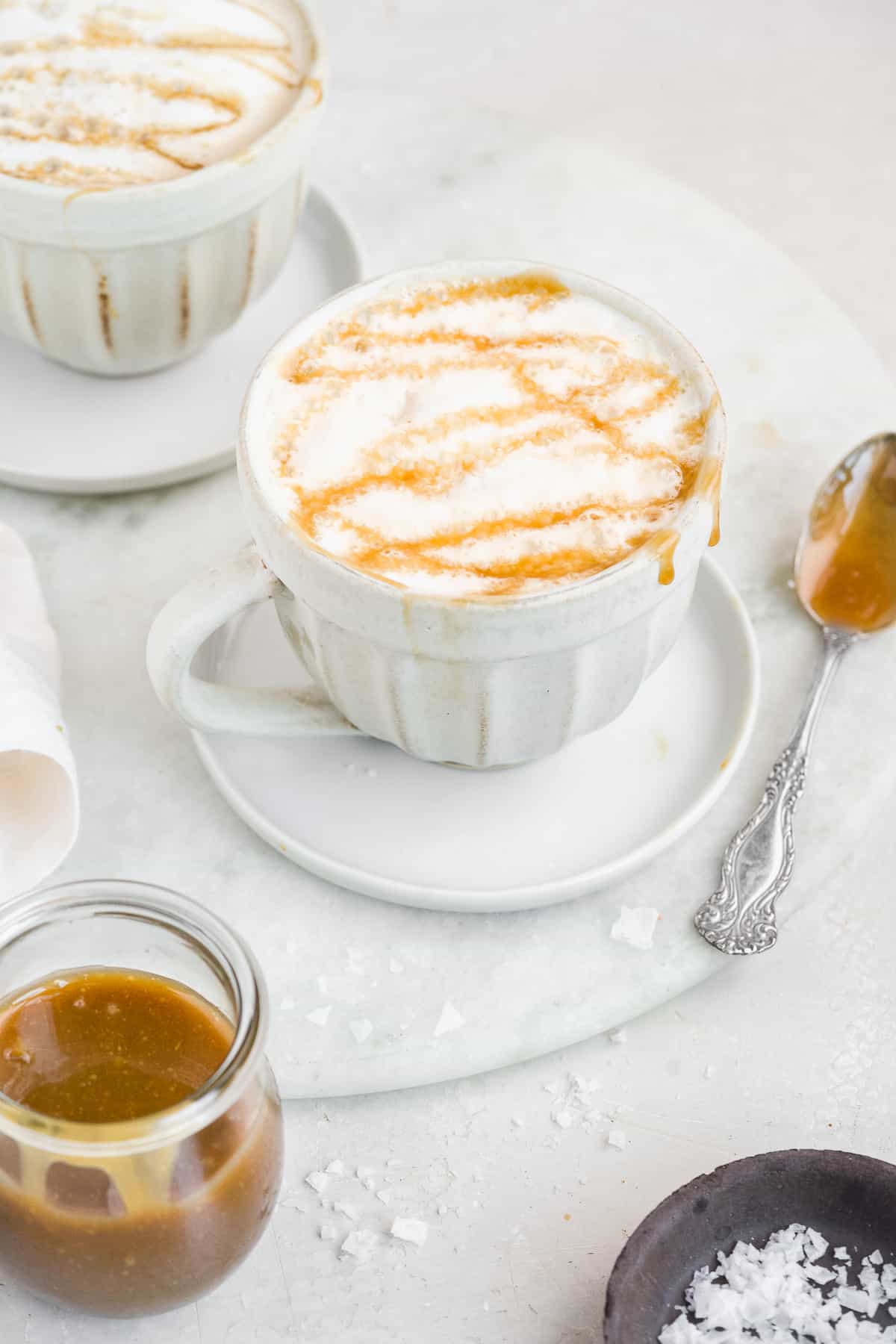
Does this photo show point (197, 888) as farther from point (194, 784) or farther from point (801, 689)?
point (801, 689)

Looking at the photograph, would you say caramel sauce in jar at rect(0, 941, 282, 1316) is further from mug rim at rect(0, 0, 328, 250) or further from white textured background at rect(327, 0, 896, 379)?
white textured background at rect(327, 0, 896, 379)

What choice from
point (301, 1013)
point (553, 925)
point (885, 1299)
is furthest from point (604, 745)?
point (885, 1299)

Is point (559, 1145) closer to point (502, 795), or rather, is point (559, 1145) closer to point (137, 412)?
point (502, 795)

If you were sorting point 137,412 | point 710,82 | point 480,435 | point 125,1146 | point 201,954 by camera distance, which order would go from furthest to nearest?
1. point 710,82
2. point 137,412
3. point 480,435
4. point 201,954
5. point 125,1146

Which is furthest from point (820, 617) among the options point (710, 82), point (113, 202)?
point (710, 82)

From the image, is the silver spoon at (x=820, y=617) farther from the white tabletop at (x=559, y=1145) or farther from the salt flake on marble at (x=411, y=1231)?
the salt flake on marble at (x=411, y=1231)

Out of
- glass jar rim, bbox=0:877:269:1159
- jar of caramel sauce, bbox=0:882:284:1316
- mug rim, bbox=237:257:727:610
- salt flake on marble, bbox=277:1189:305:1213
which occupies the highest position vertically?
mug rim, bbox=237:257:727:610

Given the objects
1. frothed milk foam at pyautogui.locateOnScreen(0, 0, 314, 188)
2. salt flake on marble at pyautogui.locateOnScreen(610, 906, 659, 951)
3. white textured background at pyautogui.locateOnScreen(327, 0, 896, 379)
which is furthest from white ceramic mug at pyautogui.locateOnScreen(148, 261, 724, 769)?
white textured background at pyautogui.locateOnScreen(327, 0, 896, 379)
